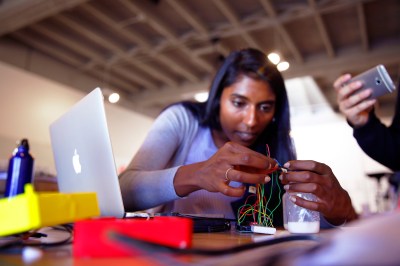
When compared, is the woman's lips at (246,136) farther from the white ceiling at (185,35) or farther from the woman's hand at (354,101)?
the white ceiling at (185,35)

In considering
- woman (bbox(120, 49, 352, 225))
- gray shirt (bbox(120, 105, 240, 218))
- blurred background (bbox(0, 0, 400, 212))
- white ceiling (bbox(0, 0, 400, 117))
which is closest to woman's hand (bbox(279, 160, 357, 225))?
woman (bbox(120, 49, 352, 225))

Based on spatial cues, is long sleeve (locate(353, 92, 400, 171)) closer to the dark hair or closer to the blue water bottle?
the dark hair

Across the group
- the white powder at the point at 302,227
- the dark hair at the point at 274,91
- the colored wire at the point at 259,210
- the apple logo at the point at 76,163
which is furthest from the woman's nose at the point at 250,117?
the apple logo at the point at 76,163

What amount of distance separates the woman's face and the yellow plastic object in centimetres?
85

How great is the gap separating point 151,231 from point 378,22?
4982mm

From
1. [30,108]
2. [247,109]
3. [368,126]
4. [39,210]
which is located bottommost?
[39,210]

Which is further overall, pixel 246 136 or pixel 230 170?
pixel 246 136

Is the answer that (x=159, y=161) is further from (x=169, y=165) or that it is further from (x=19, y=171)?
(x=19, y=171)

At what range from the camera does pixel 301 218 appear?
838mm

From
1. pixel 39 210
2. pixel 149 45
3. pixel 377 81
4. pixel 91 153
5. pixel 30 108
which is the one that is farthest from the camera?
pixel 149 45

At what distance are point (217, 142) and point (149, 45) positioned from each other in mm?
3895

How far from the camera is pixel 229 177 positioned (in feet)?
2.57

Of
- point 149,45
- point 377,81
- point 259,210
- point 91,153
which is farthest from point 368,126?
point 149,45

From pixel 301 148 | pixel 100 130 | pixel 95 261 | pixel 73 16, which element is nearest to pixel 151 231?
pixel 95 261
